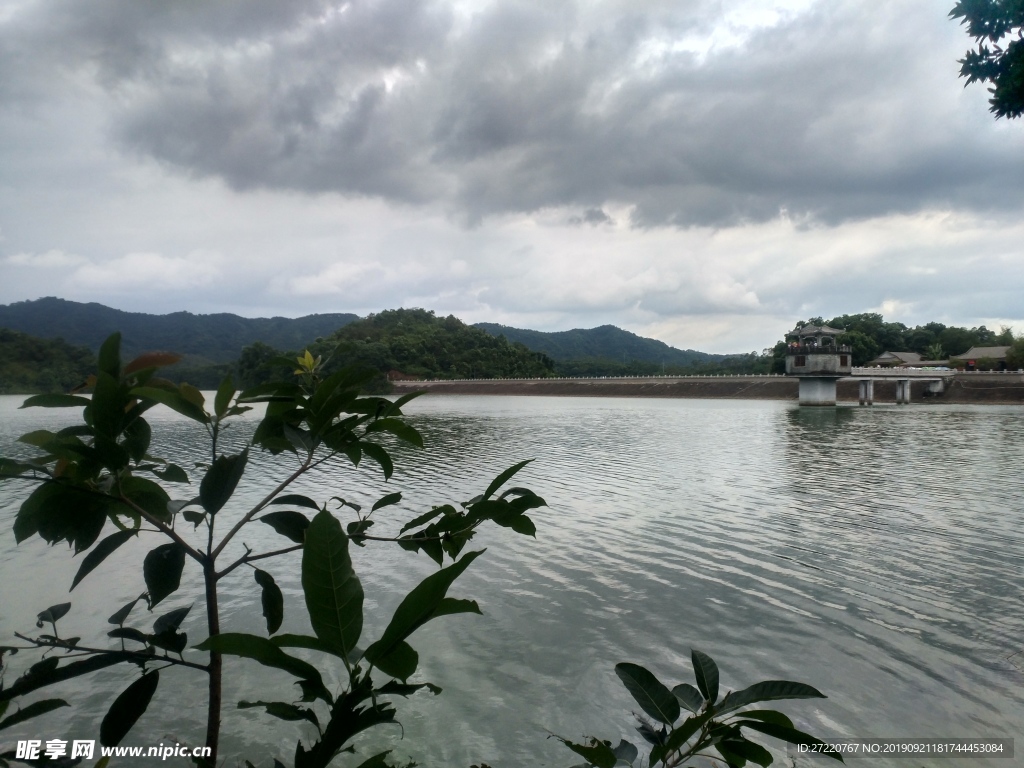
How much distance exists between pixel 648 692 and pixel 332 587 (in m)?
0.80

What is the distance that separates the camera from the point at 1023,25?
4973mm

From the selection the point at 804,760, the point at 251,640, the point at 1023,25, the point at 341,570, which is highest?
the point at 1023,25

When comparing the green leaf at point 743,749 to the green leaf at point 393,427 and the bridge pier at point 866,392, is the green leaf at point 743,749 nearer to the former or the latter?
the green leaf at point 393,427

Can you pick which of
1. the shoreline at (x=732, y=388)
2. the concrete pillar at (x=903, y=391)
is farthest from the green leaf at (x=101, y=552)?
the concrete pillar at (x=903, y=391)

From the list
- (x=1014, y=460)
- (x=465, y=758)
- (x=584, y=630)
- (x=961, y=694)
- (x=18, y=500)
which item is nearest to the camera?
(x=465, y=758)

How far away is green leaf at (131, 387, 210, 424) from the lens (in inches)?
48.1

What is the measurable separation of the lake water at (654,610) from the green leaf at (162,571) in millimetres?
1211

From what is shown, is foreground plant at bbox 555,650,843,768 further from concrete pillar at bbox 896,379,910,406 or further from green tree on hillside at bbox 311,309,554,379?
green tree on hillside at bbox 311,309,554,379

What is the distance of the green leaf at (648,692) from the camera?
144 centimetres

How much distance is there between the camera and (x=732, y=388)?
230ft

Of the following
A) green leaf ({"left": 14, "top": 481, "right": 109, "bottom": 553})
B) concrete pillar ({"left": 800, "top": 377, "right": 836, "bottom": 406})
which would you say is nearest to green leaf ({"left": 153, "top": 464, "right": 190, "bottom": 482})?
green leaf ({"left": 14, "top": 481, "right": 109, "bottom": 553})

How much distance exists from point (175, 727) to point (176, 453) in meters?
14.6

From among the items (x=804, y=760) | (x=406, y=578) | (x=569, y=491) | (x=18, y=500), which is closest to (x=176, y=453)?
(x=18, y=500)

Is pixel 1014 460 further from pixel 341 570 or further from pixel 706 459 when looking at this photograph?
pixel 341 570
